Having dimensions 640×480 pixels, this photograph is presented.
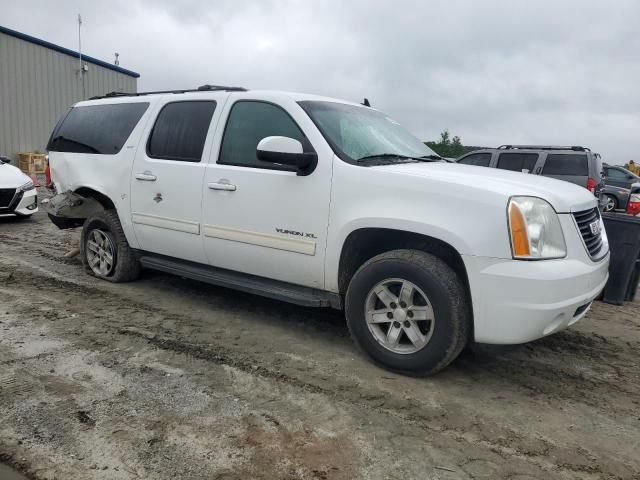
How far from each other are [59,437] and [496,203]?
105 inches

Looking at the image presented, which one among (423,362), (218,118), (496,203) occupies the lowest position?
(423,362)

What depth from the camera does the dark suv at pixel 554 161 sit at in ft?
37.2

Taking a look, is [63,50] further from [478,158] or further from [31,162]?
[478,158]

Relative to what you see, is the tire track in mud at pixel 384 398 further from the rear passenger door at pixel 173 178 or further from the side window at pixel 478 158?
the side window at pixel 478 158

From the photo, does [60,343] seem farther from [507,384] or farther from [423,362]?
[507,384]

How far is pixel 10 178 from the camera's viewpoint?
926 cm

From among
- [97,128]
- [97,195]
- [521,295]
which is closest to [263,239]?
[521,295]

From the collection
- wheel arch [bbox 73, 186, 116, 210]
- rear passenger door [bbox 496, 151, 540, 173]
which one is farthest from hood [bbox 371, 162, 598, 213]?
rear passenger door [bbox 496, 151, 540, 173]

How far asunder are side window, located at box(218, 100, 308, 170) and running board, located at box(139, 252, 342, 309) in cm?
91

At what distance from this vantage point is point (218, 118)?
442 cm

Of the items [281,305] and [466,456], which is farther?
[281,305]

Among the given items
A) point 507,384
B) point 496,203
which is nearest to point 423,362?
point 507,384

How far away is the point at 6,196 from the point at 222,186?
22.4 ft

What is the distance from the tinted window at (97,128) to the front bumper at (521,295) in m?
3.68
